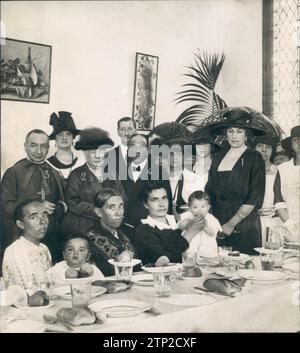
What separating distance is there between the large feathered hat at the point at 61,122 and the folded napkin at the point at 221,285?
45.3 inches

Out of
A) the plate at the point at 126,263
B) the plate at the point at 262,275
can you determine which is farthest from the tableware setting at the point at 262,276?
the plate at the point at 126,263

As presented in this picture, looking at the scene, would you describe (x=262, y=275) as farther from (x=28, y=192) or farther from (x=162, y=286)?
(x=28, y=192)

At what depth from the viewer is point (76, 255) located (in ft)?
8.38

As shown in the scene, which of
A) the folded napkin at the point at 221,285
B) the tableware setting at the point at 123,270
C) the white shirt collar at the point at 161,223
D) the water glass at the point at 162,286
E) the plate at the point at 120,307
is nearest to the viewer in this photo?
the plate at the point at 120,307

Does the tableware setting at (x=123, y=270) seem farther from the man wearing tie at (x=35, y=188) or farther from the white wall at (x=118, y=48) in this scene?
the white wall at (x=118, y=48)

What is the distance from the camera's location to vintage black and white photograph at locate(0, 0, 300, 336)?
2.43 metres

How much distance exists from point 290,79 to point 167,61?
2.62 ft

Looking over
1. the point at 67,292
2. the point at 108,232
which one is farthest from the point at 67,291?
the point at 108,232

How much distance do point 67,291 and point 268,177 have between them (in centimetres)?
141

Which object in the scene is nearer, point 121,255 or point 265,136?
point 121,255

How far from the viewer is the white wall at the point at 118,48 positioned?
97.0 inches

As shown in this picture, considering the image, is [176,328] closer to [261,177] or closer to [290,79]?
[261,177]

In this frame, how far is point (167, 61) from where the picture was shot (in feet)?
8.82

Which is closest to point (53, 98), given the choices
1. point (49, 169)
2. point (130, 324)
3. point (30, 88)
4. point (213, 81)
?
point (30, 88)
